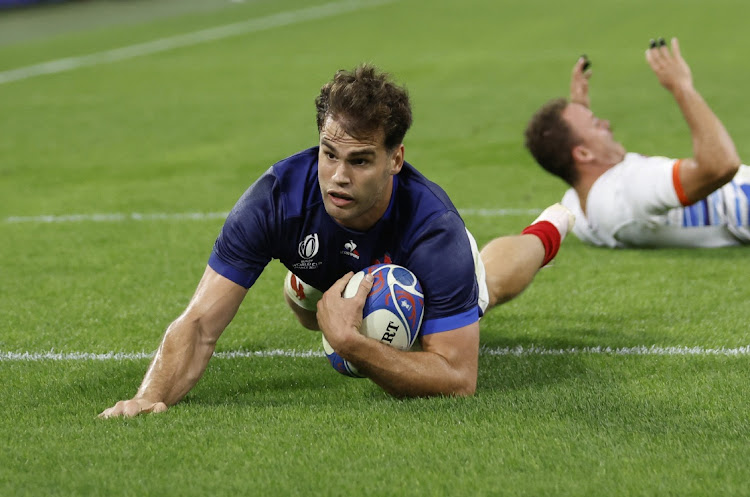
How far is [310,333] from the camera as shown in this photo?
21.0ft

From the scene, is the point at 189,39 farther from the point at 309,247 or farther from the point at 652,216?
the point at 309,247

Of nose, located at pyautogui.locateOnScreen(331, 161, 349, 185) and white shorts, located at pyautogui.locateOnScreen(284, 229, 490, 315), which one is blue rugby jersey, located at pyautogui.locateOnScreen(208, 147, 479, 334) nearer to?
nose, located at pyautogui.locateOnScreen(331, 161, 349, 185)

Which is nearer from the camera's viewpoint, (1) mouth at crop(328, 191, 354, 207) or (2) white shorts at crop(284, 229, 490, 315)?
(1) mouth at crop(328, 191, 354, 207)

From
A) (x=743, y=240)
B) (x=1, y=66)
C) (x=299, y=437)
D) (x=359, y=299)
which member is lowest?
(x=1, y=66)

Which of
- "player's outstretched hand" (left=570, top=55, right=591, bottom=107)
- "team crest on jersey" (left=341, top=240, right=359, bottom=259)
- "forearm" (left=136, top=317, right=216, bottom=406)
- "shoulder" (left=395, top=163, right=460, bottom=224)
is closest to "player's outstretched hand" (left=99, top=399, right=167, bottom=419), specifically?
"forearm" (left=136, top=317, right=216, bottom=406)

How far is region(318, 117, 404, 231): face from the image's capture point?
4.75 m

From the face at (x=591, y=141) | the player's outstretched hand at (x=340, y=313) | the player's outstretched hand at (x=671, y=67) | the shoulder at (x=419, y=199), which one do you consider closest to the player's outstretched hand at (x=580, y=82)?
the face at (x=591, y=141)

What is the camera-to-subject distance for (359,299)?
491 centimetres

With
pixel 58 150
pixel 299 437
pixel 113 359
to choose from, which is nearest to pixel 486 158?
pixel 58 150

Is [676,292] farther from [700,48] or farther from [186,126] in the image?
[700,48]

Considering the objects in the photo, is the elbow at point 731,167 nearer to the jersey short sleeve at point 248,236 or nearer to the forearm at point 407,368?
the forearm at point 407,368

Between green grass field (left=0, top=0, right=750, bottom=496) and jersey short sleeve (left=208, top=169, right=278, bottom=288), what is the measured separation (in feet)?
1.99

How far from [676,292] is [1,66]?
14.8m

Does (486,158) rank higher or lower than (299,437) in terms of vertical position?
lower
